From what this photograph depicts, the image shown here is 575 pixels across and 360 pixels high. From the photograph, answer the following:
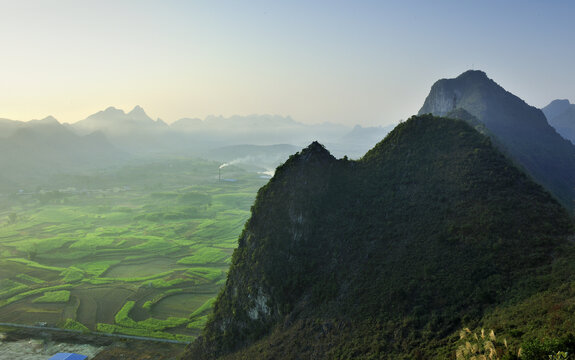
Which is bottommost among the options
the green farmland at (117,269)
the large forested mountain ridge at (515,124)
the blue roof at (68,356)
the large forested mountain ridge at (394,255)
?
the blue roof at (68,356)

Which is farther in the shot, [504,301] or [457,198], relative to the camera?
[457,198]

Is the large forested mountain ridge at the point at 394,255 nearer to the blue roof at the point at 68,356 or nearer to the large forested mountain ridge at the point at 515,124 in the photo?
the blue roof at the point at 68,356

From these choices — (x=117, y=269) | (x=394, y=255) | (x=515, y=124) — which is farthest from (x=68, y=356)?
(x=515, y=124)

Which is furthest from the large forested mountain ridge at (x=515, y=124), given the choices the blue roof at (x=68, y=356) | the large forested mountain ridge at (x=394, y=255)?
the blue roof at (x=68, y=356)

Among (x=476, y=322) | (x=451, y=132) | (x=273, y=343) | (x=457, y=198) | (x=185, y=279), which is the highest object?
(x=451, y=132)

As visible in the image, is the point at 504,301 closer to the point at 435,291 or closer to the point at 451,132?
the point at 435,291

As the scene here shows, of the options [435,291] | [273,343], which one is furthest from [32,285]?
[435,291]
